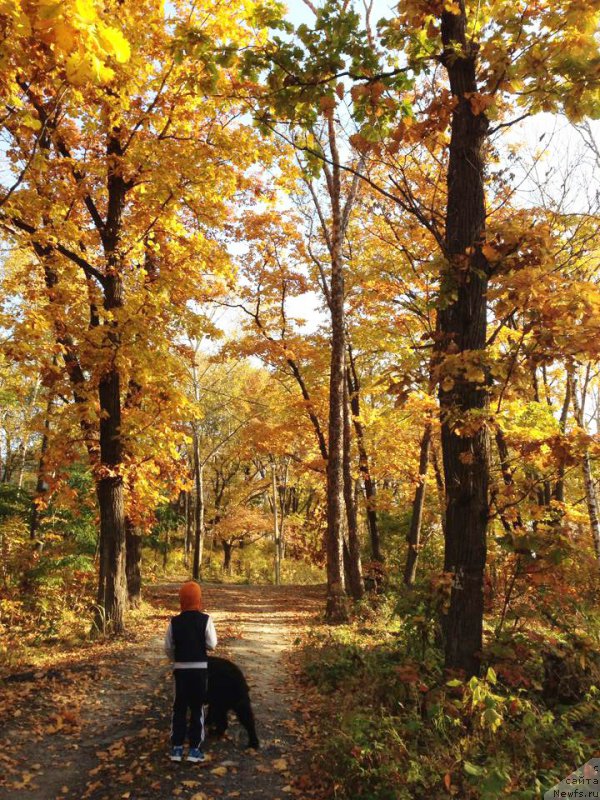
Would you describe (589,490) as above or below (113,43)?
below

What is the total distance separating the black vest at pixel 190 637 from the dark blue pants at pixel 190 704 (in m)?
0.14

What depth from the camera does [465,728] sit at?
4324 mm

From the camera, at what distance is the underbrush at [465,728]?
3.79 meters

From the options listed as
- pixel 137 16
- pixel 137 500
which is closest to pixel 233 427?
pixel 137 500

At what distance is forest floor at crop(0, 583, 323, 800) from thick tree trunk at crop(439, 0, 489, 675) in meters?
2.04

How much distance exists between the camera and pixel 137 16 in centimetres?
867

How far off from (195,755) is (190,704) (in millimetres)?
435

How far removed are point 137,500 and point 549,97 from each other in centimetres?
1047

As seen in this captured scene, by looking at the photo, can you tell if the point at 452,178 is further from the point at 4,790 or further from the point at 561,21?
the point at 4,790

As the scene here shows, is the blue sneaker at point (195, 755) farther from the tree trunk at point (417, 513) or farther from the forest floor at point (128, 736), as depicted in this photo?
the tree trunk at point (417, 513)

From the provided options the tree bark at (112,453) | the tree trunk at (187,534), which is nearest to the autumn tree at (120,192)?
the tree bark at (112,453)

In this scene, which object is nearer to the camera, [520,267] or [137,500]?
[520,267]

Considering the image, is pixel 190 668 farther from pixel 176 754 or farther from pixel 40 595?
pixel 40 595

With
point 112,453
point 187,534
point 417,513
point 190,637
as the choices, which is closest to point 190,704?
point 190,637
